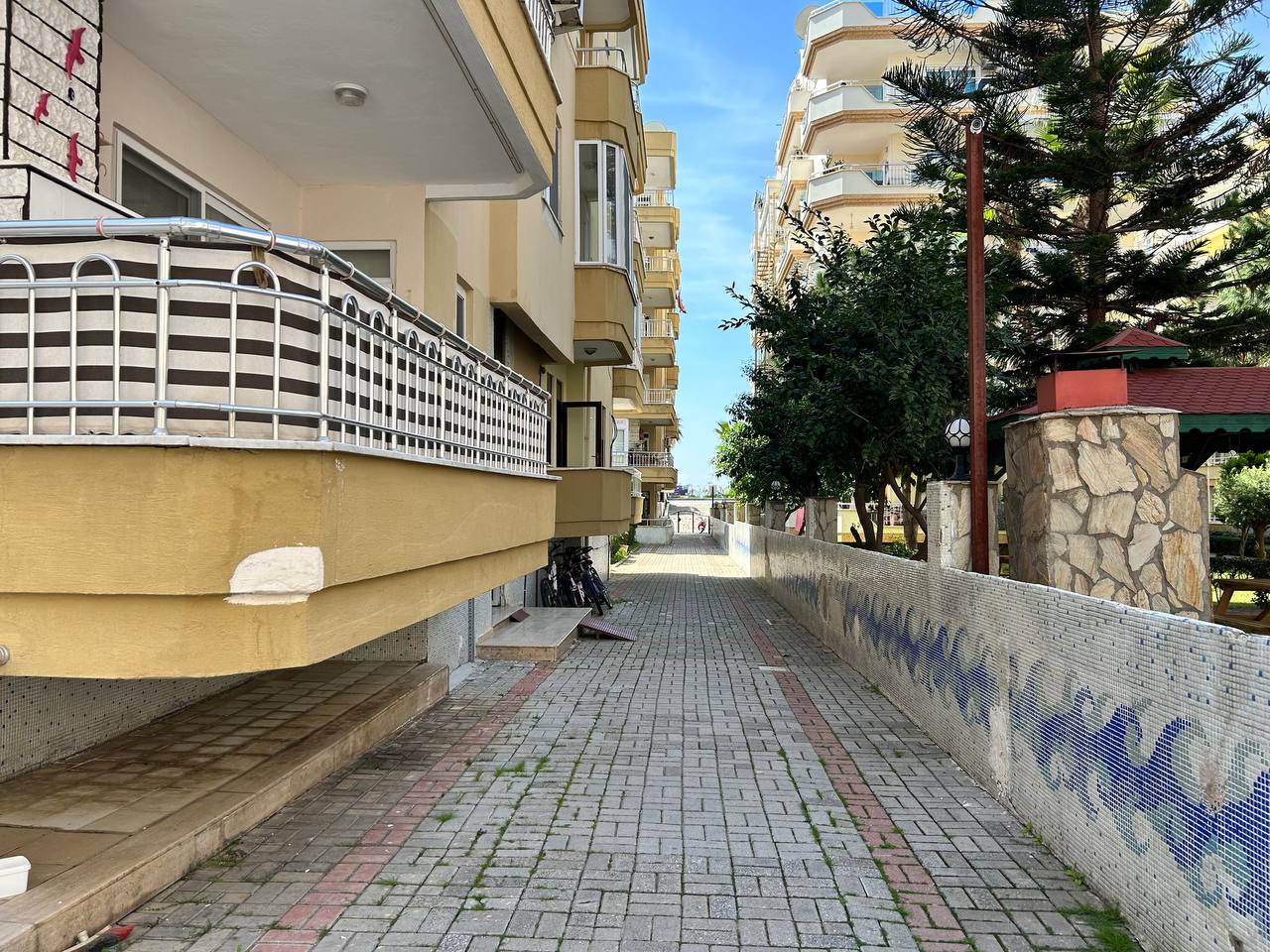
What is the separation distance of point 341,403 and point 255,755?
2.73 metres

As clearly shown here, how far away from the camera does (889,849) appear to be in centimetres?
Answer: 460

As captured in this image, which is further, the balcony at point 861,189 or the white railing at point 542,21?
the balcony at point 861,189

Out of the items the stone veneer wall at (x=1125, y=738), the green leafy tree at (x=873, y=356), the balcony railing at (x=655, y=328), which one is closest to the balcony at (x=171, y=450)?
the stone veneer wall at (x=1125, y=738)

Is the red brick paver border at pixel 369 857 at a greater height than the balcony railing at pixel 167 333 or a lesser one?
lesser

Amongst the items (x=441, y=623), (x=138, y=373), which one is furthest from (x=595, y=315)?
(x=138, y=373)

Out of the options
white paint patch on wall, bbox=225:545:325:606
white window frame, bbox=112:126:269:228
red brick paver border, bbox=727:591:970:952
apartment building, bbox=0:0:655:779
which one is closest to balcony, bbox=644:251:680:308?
apartment building, bbox=0:0:655:779

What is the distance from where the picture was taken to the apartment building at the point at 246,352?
3309 mm

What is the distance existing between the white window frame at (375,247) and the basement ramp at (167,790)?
3636mm

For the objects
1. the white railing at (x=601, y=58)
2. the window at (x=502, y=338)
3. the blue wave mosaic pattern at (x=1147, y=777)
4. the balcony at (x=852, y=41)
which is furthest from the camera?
the balcony at (x=852, y=41)

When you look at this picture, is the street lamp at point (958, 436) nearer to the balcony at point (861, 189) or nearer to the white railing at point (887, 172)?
the balcony at point (861, 189)

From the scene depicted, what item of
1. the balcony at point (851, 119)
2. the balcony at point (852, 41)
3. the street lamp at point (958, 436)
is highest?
the balcony at point (852, 41)

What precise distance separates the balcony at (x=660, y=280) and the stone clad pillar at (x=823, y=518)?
25.4 metres

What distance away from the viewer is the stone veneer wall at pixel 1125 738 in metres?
2.95

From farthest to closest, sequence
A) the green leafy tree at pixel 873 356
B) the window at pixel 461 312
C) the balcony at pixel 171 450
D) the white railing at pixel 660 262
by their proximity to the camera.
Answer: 1. the white railing at pixel 660 262
2. the green leafy tree at pixel 873 356
3. the window at pixel 461 312
4. the balcony at pixel 171 450
